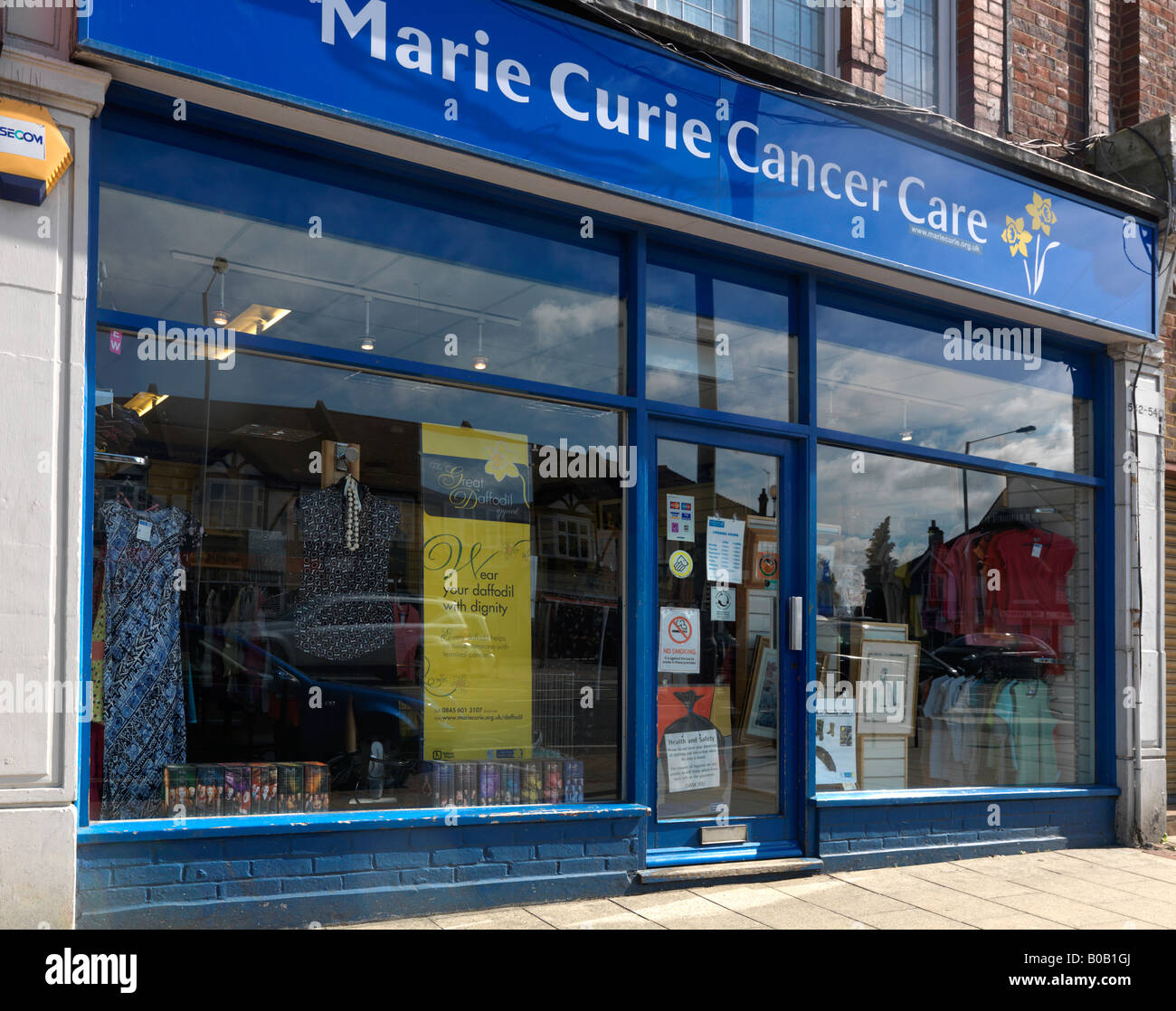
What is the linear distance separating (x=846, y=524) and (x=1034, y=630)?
2005 millimetres

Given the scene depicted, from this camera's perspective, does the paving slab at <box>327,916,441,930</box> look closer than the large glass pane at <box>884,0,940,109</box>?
Yes

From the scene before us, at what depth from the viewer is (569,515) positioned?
5.69 m

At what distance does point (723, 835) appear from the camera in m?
5.91

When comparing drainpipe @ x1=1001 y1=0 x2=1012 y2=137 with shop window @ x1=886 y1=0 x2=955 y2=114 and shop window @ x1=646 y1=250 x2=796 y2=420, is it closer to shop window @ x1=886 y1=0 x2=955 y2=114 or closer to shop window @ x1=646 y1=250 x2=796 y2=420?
shop window @ x1=886 y1=0 x2=955 y2=114

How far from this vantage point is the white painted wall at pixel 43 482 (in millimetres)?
4035

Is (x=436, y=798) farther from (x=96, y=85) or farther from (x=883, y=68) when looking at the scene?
(x=883, y=68)

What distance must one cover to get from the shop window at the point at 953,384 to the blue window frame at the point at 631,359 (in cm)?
8

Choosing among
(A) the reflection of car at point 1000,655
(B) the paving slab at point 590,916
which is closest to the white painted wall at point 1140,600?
(A) the reflection of car at point 1000,655

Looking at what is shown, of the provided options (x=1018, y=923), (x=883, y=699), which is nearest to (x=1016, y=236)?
(x=883, y=699)

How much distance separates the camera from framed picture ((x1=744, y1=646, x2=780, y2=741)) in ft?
20.4

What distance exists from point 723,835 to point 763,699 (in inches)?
31.7

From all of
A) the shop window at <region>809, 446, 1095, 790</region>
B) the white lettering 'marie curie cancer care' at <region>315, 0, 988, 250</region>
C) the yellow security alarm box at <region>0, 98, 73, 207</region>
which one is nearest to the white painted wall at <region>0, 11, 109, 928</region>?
the yellow security alarm box at <region>0, 98, 73, 207</region>

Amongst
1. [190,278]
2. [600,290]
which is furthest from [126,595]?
[600,290]

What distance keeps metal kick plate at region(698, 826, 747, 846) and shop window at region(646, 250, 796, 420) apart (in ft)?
7.61
